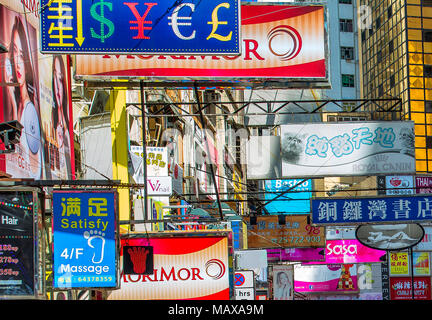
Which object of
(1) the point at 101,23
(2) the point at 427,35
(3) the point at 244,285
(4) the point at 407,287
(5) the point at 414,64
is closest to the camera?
(1) the point at 101,23

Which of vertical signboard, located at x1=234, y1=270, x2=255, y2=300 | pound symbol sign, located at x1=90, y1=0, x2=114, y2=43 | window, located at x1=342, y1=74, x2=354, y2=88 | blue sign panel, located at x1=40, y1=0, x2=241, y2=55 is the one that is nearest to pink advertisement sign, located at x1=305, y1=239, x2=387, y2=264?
vertical signboard, located at x1=234, y1=270, x2=255, y2=300

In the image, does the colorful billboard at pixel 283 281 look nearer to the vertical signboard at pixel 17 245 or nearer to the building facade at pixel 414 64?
the vertical signboard at pixel 17 245

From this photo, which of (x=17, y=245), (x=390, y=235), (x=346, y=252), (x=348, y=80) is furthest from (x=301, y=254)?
(x=348, y=80)

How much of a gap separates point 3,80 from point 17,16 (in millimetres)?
1540

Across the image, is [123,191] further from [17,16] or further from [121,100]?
[17,16]

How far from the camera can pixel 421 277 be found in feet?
155

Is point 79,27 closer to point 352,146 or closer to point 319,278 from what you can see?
point 352,146

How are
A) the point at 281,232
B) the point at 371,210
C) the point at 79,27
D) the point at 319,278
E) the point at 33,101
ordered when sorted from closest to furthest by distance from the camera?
the point at 79,27, the point at 33,101, the point at 371,210, the point at 281,232, the point at 319,278

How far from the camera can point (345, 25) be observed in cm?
8644

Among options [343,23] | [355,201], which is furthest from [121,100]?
[343,23]

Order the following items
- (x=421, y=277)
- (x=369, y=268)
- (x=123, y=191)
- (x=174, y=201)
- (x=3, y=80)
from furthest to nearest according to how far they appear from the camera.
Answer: (x=421, y=277), (x=369, y=268), (x=174, y=201), (x=123, y=191), (x=3, y=80)

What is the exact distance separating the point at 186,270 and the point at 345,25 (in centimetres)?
7294

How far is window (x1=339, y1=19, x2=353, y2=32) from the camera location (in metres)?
86.1
